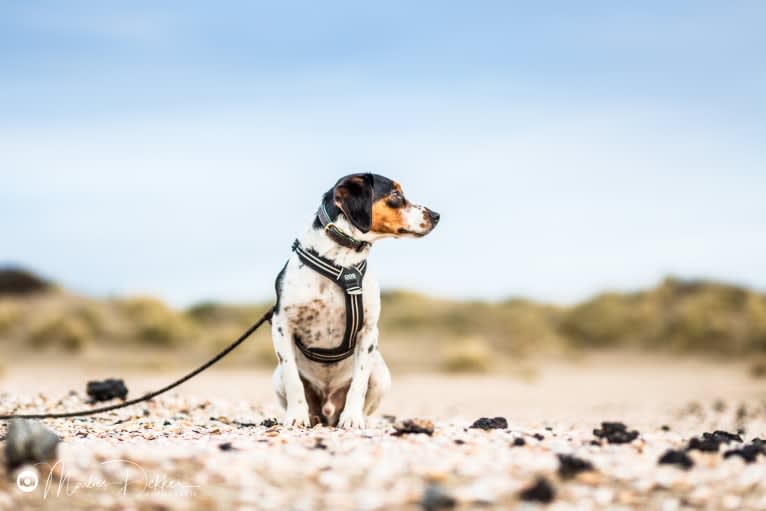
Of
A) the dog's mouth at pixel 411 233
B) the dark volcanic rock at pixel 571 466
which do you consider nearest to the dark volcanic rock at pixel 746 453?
the dark volcanic rock at pixel 571 466

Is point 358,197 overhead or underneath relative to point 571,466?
overhead

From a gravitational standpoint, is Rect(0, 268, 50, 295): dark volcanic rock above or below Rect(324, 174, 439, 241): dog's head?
above

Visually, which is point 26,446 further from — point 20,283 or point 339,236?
point 20,283

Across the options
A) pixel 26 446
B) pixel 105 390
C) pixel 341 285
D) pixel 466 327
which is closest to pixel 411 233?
pixel 341 285

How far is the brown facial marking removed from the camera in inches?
272

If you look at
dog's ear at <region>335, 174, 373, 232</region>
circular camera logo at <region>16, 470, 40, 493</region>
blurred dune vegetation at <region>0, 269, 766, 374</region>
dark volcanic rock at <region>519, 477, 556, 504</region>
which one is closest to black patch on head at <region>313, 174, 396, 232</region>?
dog's ear at <region>335, 174, 373, 232</region>

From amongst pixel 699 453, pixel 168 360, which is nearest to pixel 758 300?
pixel 168 360

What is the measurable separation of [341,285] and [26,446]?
8.93 feet

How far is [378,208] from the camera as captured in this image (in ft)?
22.7

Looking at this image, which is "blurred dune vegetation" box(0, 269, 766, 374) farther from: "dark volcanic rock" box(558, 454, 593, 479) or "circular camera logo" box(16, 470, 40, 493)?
"circular camera logo" box(16, 470, 40, 493)

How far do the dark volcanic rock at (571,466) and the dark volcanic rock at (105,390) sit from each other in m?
7.21

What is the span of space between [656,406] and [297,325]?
11692 mm

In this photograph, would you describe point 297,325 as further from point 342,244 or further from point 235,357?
point 235,357

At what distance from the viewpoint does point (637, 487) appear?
5.16 metres
